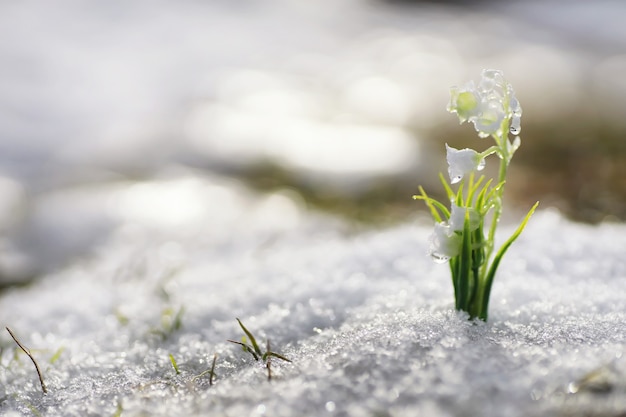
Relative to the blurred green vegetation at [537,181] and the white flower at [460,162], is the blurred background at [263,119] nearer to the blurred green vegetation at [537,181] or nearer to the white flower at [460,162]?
the blurred green vegetation at [537,181]

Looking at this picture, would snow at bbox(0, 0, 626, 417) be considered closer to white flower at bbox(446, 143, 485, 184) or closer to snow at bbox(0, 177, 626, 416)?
snow at bbox(0, 177, 626, 416)

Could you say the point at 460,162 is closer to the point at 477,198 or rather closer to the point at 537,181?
the point at 477,198

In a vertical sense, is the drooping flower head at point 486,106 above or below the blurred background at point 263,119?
above

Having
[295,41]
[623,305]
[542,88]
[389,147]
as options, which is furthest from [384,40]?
[623,305]

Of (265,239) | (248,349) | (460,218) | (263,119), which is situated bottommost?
(265,239)

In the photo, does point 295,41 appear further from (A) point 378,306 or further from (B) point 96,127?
(A) point 378,306

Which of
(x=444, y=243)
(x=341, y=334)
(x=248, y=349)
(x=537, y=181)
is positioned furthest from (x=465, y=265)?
(x=537, y=181)

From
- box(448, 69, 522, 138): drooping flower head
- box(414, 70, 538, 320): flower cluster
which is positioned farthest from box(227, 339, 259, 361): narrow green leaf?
box(448, 69, 522, 138): drooping flower head

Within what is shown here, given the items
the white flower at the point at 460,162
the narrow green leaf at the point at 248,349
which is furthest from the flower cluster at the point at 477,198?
the narrow green leaf at the point at 248,349
